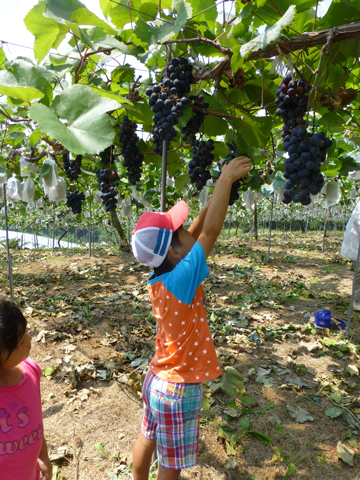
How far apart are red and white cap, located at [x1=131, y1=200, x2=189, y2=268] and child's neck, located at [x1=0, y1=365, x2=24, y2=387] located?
71 cm

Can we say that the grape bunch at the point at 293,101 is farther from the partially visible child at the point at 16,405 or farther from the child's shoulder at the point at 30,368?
the child's shoulder at the point at 30,368

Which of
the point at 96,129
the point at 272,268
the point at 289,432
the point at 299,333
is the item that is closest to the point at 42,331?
the point at 289,432

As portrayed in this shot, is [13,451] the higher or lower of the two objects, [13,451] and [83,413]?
the higher

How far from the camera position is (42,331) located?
412 cm

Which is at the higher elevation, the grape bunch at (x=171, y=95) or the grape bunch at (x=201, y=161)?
the grape bunch at (x=171, y=95)

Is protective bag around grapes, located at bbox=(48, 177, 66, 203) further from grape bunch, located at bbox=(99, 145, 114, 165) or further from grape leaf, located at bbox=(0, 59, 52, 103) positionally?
grape leaf, located at bbox=(0, 59, 52, 103)

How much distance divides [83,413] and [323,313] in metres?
3.31

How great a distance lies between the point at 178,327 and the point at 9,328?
75 cm

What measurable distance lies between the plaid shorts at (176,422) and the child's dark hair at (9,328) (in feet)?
2.37

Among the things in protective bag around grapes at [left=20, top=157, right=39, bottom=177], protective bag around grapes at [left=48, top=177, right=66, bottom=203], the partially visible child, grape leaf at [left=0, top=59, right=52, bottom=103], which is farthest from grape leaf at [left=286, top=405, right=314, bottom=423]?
protective bag around grapes at [left=20, top=157, right=39, bottom=177]

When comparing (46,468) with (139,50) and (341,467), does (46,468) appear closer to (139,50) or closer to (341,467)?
(341,467)

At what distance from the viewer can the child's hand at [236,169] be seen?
1441 millimetres

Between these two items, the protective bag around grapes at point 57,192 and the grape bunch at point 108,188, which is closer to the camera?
the protective bag around grapes at point 57,192

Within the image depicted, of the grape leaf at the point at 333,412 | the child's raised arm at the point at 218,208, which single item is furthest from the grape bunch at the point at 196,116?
the grape leaf at the point at 333,412
